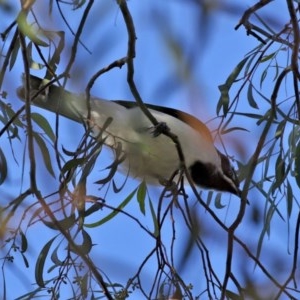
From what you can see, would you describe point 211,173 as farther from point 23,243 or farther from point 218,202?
point 23,243

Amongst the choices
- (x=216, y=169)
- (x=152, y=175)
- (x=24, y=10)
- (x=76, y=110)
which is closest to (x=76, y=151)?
(x=76, y=110)

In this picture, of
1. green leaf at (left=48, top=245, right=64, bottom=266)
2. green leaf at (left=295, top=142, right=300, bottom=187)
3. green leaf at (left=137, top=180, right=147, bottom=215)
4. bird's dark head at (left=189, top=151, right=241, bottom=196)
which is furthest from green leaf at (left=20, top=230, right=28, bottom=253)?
bird's dark head at (left=189, top=151, right=241, bottom=196)

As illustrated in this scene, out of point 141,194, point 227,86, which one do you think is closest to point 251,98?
point 227,86

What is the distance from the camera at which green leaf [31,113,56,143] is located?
4.37 ft

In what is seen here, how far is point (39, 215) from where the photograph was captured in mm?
1154

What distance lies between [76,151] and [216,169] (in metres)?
1.13

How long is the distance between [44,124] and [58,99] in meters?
0.15

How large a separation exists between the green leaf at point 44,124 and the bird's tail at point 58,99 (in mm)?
30

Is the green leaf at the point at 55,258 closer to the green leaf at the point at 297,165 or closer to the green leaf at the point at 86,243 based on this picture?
the green leaf at the point at 86,243

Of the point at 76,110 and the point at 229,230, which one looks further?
the point at 76,110

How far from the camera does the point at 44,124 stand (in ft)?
4.48

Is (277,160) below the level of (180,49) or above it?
above

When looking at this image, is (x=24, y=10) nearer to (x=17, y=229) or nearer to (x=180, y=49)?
(x=180, y=49)

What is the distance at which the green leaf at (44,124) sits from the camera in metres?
1.33
